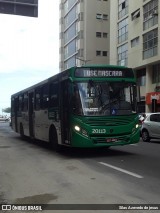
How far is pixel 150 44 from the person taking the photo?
4784 centimetres

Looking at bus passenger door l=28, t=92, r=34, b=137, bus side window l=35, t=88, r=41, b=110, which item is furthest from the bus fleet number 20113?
bus passenger door l=28, t=92, r=34, b=137

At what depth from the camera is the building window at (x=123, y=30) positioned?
183ft

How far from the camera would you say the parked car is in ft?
78.6

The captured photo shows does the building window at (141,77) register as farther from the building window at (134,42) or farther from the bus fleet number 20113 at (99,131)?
the bus fleet number 20113 at (99,131)

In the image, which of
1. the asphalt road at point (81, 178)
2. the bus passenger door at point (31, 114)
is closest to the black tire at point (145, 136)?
the bus passenger door at point (31, 114)

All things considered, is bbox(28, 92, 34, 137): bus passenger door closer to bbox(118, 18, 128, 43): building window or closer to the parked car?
the parked car

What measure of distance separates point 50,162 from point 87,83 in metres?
2.96

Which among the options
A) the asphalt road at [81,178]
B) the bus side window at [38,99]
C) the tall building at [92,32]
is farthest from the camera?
the tall building at [92,32]

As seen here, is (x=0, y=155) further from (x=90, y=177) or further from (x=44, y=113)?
(x=90, y=177)

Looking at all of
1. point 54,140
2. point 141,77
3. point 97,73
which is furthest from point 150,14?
point 97,73

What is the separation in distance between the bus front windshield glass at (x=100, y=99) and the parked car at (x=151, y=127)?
9040mm

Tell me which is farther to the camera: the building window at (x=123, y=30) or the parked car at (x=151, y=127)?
the building window at (x=123, y=30)

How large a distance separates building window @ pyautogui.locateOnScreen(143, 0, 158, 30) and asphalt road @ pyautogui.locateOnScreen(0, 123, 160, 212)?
109 feet

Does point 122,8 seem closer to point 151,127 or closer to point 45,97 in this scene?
point 151,127
